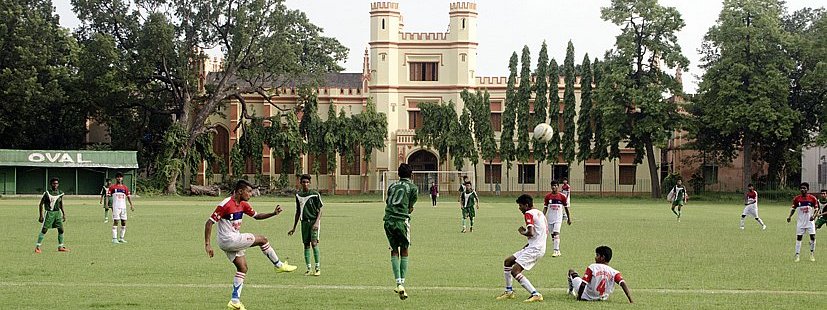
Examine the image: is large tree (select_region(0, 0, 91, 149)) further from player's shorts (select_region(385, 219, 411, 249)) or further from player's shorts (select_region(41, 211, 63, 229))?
player's shorts (select_region(385, 219, 411, 249))

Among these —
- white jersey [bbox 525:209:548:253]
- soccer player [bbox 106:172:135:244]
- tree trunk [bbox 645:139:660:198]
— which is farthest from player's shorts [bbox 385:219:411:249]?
tree trunk [bbox 645:139:660:198]

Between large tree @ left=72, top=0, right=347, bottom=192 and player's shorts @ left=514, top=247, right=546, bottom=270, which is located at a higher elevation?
large tree @ left=72, top=0, right=347, bottom=192

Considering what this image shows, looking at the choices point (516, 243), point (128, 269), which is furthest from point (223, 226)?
point (516, 243)

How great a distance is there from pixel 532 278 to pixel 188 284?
18.5 ft

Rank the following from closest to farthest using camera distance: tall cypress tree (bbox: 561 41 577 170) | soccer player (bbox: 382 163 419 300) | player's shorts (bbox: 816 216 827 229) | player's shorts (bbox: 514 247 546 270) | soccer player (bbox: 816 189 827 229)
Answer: player's shorts (bbox: 514 247 546 270), soccer player (bbox: 382 163 419 300), soccer player (bbox: 816 189 827 229), player's shorts (bbox: 816 216 827 229), tall cypress tree (bbox: 561 41 577 170)

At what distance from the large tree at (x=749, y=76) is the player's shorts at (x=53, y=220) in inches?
1969

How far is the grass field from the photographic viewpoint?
50.7 feet

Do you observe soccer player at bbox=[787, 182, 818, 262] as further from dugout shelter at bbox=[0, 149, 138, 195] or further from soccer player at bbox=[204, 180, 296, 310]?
dugout shelter at bbox=[0, 149, 138, 195]

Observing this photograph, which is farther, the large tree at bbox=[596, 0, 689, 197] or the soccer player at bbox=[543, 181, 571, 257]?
the large tree at bbox=[596, 0, 689, 197]

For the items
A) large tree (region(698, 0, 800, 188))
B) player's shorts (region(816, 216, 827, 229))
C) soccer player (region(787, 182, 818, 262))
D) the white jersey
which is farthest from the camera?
large tree (region(698, 0, 800, 188))

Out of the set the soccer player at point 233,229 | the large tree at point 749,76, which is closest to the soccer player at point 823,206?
the soccer player at point 233,229

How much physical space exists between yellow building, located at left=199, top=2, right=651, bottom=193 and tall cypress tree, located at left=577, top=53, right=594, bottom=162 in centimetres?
510

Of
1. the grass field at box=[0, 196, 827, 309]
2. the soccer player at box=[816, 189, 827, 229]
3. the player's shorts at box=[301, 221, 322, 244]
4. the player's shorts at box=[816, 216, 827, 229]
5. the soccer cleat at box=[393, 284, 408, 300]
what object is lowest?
the grass field at box=[0, 196, 827, 309]

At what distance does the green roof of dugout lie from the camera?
67.8 meters
